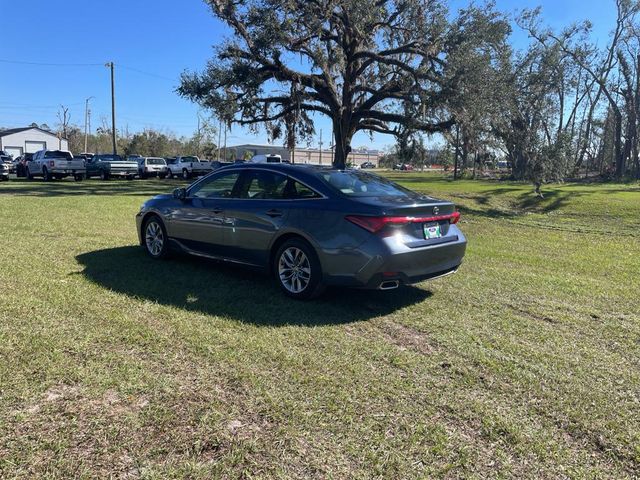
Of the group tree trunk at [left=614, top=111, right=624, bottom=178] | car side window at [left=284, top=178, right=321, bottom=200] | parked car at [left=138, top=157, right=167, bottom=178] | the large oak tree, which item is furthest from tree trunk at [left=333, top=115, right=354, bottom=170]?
tree trunk at [left=614, top=111, right=624, bottom=178]

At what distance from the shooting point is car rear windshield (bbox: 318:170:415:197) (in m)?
5.61

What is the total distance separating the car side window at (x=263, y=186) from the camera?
592 centimetres

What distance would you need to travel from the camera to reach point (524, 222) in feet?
52.0

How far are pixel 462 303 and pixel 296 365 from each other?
2.57 meters

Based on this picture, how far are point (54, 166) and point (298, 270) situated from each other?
93.0ft

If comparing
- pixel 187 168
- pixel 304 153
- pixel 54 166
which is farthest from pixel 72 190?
pixel 304 153

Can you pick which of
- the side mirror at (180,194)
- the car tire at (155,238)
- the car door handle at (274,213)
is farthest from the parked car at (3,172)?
the car door handle at (274,213)

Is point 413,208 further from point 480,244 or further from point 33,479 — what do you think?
point 480,244

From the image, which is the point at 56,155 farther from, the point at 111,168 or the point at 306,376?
the point at 306,376

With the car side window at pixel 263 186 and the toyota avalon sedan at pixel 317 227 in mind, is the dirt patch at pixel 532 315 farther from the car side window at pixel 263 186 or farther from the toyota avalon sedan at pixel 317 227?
the car side window at pixel 263 186

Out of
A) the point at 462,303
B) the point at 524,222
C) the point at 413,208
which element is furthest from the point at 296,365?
the point at 524,222

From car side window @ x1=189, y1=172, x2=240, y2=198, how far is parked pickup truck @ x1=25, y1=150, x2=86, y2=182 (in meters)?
26.2

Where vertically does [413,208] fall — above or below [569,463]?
above

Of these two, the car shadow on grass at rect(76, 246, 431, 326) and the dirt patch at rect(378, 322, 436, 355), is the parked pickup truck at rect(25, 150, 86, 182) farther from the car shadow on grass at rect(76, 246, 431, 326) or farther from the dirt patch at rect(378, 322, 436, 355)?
the dirt patch at rect(378, 322, 436, 355)
